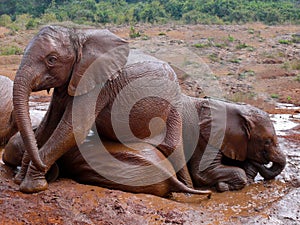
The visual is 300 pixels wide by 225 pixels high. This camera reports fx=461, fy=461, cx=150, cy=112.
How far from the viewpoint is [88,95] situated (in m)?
2.89

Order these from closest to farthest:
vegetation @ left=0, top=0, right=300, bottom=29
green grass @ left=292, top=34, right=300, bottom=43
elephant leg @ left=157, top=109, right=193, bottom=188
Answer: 1. elephant leg @ left=157, top=109, right=193, bottom=188
2. green grass @ left=292, top=34, right=300, bottom=43
3. vegetation @ left=0, top=0, right=300, bottom=29

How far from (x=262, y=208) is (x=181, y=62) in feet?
38.9

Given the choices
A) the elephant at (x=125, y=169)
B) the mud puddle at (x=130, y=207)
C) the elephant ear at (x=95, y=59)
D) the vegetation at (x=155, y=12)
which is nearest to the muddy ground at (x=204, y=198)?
the mud puddle at (x=130, y=207)

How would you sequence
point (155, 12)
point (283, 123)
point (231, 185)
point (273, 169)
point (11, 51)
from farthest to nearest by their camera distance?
point (155, 12), point (11, 51), point (283, 123), point (273, 169), point (231, 185)

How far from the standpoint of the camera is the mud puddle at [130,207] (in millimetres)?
2557

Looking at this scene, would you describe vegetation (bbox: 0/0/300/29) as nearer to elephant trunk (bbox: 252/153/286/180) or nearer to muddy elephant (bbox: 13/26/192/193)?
elephant trunk (bbox: 252/153/286/180)

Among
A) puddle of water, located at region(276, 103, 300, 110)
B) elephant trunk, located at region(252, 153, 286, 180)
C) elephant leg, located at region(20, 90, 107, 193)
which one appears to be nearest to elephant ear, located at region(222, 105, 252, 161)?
elephant trunk, located at region(252, 153, 286, 180)

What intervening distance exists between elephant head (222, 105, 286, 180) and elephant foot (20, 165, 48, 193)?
5.34ft

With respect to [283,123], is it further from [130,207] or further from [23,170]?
[23,170]

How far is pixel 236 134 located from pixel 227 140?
0.29ft

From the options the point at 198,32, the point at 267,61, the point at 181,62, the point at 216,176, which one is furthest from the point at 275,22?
the point at 216,176

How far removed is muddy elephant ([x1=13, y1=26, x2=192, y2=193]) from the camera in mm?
2619

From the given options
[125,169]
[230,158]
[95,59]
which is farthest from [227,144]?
[95,59]

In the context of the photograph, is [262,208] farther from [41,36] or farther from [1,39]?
[1,39]
